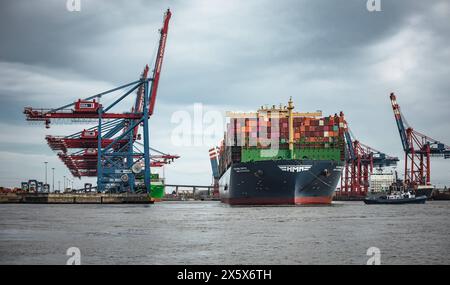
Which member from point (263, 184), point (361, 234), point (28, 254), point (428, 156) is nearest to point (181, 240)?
point (28, 254)

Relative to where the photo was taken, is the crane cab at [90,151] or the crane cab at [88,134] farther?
the crane cab at [90,151]

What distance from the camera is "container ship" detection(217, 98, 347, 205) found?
64000 mm

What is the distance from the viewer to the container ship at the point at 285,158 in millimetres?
64000

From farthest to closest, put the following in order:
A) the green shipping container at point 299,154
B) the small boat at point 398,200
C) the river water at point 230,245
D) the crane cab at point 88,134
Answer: the crane cab at point 88,134 < the small boat at point 398,200 < the green shipping container at point 299,154 < the river water at point 230,245

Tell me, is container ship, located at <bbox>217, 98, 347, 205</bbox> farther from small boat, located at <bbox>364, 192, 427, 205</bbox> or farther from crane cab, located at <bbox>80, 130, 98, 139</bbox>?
crane cab, located at <bbox>80, 130, 98, 139</bbox>

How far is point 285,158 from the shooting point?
68.1 m

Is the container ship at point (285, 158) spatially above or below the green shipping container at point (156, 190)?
above

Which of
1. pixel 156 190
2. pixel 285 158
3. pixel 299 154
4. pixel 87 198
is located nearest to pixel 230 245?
pixel 285 158

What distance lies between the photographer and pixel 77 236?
94.7 feet

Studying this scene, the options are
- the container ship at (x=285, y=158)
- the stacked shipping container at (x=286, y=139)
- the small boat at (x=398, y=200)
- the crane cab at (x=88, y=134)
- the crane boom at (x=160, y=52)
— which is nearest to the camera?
the container ship at (x=285, y=158)

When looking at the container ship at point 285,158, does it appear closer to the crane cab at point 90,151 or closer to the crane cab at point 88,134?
the crane cab at point 88,134

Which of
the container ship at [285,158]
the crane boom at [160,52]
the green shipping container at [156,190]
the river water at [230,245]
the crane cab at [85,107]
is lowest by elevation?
the green shipping container at [156,190]

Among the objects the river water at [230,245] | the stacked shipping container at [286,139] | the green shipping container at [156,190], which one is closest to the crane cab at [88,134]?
the stacked shipping container at [286,139]
